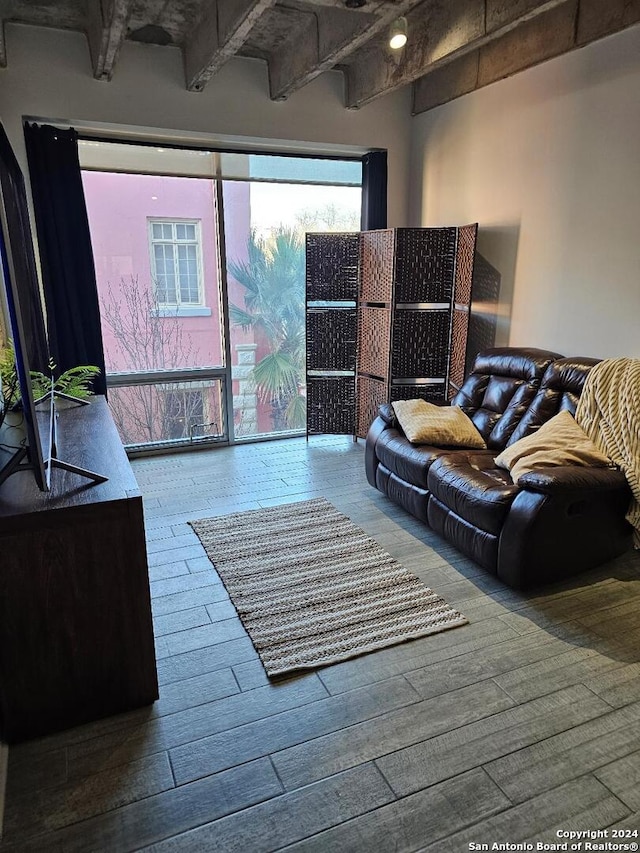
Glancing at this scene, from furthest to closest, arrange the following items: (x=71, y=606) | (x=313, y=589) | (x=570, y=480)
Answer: (x=313, y=589)
(x=570, y=480)
(x=71, y=606)

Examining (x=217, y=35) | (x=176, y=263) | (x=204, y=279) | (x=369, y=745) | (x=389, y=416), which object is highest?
(x=217, y=35)

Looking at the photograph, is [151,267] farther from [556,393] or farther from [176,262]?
[556,393]

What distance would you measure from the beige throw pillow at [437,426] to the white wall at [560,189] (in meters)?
0.84

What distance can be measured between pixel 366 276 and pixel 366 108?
52.4 inches

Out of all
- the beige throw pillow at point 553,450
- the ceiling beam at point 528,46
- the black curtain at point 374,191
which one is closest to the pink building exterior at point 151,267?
the black curtain at point 374,191

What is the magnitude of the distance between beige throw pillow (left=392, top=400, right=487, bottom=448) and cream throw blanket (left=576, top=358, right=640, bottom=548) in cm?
64

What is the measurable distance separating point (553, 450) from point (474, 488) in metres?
0.48

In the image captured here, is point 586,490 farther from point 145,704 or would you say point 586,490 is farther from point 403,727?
point 145,704

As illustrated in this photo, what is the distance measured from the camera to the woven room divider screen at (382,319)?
14.1 ft

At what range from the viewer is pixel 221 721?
186 cm

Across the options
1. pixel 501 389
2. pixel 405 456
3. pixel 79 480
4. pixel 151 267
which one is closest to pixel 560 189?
pixel 501 389

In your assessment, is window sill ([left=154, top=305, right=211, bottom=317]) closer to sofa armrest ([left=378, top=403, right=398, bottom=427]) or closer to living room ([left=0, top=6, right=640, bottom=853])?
living room ([left=0, top=6, right=640, bottom=853])

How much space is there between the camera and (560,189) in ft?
11.5

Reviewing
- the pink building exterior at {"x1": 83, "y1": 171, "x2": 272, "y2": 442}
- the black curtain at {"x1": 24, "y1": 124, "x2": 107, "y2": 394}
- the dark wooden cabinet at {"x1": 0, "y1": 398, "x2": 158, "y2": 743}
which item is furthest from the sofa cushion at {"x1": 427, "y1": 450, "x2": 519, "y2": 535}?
the black curtain at {"x1": 24, "y1": 124, "x2": 107, "y2": 394}
